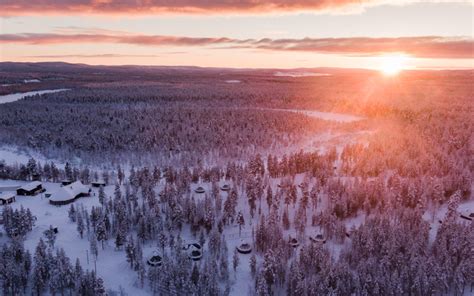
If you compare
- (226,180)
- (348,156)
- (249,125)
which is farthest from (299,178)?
(249,125)

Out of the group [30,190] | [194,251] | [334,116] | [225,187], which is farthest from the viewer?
[334,116]

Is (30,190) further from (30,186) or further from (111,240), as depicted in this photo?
(111,240)

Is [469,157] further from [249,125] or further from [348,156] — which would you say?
[249,125]

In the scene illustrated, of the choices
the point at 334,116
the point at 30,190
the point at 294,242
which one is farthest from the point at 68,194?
the point at 334,116

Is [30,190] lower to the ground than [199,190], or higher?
higher

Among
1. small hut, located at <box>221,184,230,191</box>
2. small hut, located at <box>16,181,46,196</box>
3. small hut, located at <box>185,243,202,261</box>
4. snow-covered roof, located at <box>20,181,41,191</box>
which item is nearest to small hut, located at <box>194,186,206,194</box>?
small hut, located at <box>221,184,230,191</box>

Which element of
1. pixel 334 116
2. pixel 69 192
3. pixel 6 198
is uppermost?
pixel 334 116

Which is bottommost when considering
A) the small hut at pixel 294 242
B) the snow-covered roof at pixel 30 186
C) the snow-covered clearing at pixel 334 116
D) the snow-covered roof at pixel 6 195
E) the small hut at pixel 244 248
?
the small hut at pixel 244 248

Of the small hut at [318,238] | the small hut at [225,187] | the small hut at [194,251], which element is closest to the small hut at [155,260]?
the small hut at [194,251]

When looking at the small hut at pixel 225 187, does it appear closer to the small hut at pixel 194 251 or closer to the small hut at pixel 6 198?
the small hut at pixel 194 251
